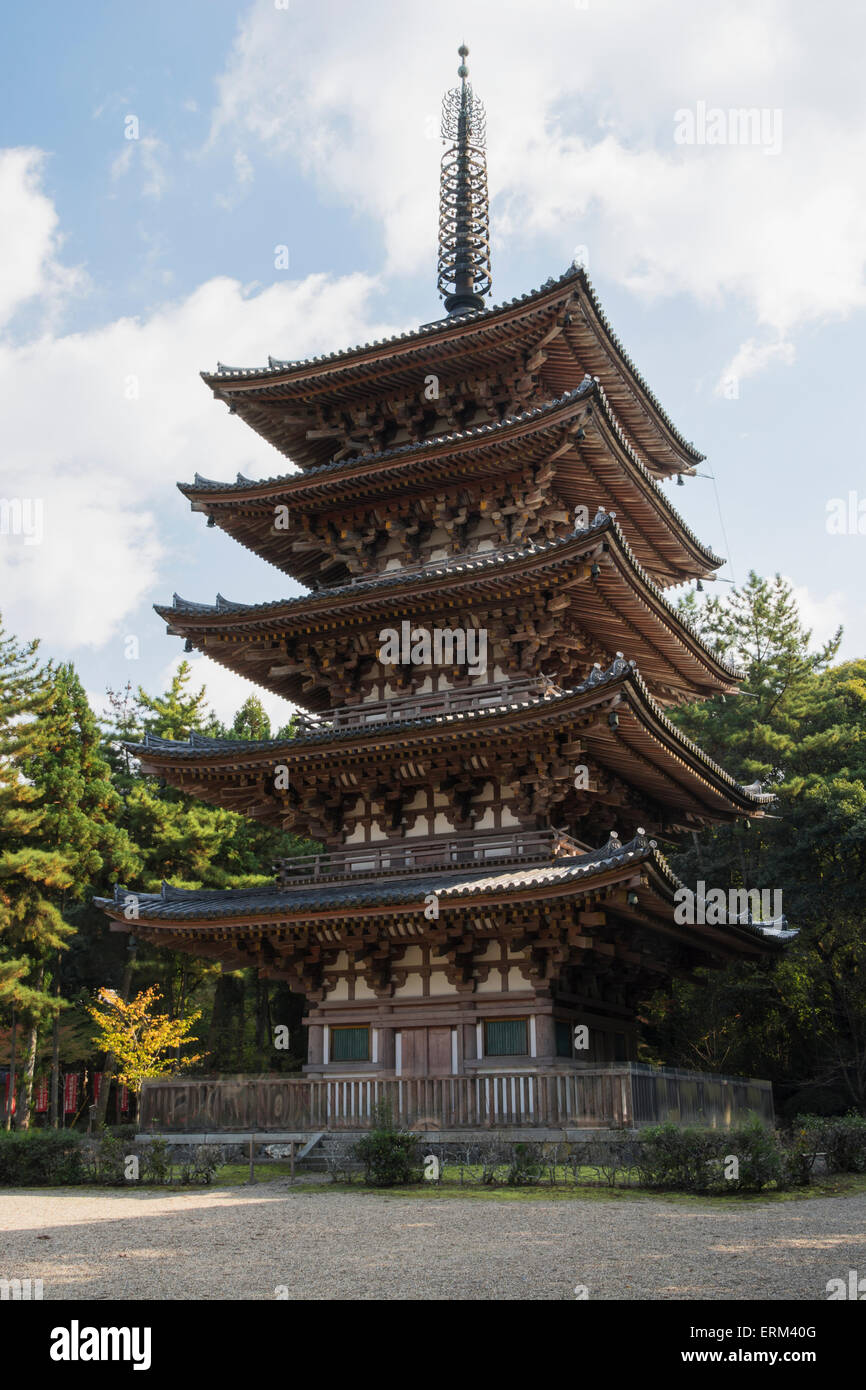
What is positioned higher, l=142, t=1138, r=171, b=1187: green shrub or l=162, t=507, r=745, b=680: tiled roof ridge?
l=162, t=507, r=745, b=680: tiled roof ridge

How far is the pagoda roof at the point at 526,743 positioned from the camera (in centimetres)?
2216

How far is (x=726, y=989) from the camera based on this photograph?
41.7 meters

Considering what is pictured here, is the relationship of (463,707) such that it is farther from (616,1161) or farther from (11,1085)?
(11,1085)

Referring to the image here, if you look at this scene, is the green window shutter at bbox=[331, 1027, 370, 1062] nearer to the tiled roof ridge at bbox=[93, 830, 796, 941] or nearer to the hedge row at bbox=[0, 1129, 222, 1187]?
the tiled roof ridge at bbox=[93, 830, 796, 941]

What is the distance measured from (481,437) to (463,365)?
138 inches

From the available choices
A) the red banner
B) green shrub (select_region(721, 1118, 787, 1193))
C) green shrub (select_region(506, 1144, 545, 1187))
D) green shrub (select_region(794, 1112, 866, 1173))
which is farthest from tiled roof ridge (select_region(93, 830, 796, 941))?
the red banner

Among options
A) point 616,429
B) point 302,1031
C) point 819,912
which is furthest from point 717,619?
point 616,429

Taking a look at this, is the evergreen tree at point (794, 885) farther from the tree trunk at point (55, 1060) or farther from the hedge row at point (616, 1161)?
the tree trunk at point (55, 1060)

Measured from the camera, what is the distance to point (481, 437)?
Answer: 25.3 m

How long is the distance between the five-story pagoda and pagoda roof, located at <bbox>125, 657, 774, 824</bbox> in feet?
0.22

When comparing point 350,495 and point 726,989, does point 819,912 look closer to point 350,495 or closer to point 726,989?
point 726,989

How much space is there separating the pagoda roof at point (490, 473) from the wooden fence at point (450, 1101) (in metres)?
13.5

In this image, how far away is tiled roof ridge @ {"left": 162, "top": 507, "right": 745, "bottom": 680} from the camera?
75.3 feet

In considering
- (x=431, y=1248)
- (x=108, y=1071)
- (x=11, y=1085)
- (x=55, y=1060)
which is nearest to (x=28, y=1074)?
(x=11, y=1085)
